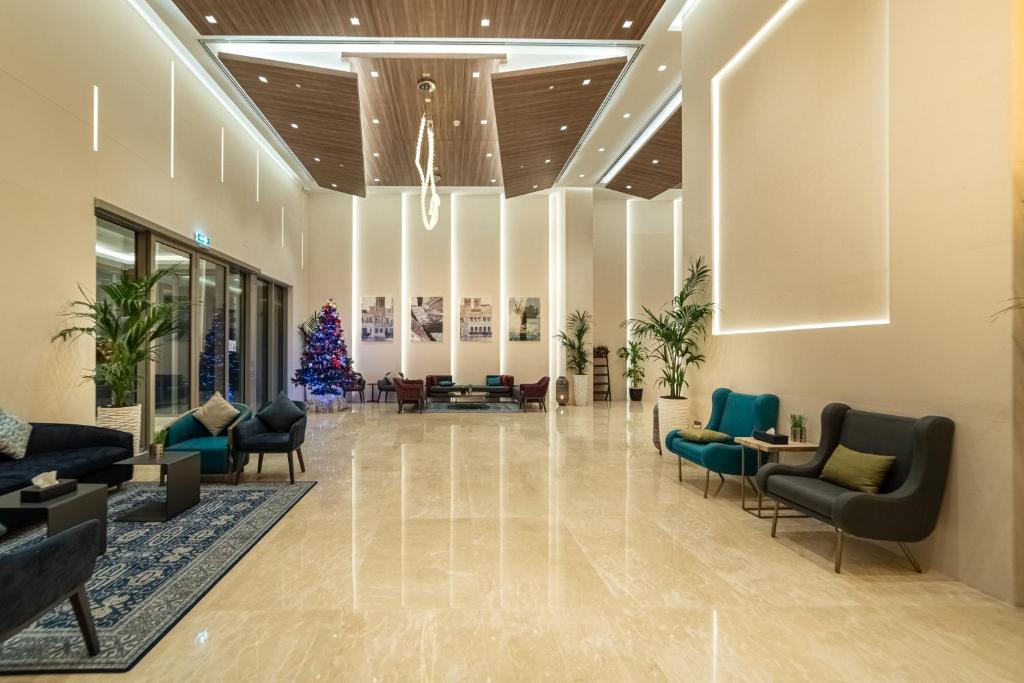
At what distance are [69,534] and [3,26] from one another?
549cm

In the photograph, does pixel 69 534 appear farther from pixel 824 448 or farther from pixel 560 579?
pixel 824 448

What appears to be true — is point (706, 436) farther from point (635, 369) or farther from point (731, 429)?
point (635, 369)

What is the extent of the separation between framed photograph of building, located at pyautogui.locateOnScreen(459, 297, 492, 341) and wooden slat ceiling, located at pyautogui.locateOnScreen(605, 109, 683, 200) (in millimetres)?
4973

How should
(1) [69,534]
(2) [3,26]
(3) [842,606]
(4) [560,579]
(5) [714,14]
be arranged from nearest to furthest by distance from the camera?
Answer: (1) [69,534] → (3) [842,606] → (4) [560,579] → (2) [3,26] → (5) [714,14]

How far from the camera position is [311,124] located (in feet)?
30.3

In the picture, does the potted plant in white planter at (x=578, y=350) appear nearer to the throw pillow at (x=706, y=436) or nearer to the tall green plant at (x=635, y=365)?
the tall green plant at (x=635, y=365)

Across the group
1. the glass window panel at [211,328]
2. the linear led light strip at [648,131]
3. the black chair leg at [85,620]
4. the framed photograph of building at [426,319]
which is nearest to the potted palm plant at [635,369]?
the linear led light strip at [648,131]

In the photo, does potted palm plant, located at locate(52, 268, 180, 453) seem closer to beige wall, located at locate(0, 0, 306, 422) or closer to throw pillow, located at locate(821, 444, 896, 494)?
beige wall, located at locate(0, 0, 306, 422)

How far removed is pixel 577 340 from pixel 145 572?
1193 cm

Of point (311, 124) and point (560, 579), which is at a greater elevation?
point (311, 124)

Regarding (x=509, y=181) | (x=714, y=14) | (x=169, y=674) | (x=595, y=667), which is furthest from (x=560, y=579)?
(x=509, y=181)

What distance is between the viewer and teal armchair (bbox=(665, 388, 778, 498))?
5.21 metres

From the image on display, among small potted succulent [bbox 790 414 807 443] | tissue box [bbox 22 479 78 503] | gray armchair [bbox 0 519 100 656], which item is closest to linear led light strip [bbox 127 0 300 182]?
tissue box [bbox 22 479 78 503]

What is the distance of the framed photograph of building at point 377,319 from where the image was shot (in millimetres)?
14672
